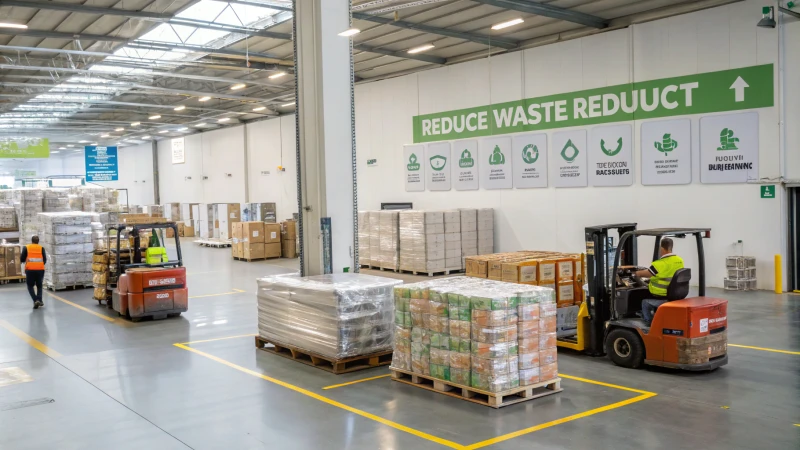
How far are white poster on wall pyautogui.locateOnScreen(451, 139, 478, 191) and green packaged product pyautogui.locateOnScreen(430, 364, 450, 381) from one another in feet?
40.5

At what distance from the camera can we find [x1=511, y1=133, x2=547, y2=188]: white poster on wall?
57.1 ft

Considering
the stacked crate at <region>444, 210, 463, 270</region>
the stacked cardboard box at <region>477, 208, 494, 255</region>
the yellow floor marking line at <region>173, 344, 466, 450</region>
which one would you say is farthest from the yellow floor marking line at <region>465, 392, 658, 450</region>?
the stacked cardboard box at <region>477, 208, 494, 255</region>

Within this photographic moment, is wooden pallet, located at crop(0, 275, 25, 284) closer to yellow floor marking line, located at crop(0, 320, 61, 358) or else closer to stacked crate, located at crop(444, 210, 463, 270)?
yellow floor marking line, located at crop(0, 320, 61, 358)

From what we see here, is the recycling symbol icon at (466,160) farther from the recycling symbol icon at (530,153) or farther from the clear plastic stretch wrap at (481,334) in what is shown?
the clear plastic stretch wrap at (481,334)

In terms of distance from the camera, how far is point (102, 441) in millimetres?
6047

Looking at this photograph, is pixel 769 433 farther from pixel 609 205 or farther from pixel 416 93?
pixel 416 93

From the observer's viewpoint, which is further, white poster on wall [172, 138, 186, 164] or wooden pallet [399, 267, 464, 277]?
white poster on wall [172, 138, 186, 164]

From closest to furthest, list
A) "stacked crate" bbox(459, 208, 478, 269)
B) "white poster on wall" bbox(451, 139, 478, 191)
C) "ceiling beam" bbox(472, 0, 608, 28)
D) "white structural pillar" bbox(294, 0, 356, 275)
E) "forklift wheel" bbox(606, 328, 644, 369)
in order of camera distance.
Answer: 1. "forklift wheel" bbox(606, 328, 644, 369)
2. "white structural pillar" bbox(294, 0, 356, 275)
3. "ceiling beam" bbox(472, 0, 608, 28)
4. "stacked crate" bbox(459, 208, 478, 269)
5. "white poster on wall" bbox(451, 139, 478, 191)

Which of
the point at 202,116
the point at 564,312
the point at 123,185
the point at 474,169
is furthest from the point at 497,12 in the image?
the point at 123,185

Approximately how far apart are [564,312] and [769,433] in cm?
370

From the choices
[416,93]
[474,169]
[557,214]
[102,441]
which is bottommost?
[102,441]

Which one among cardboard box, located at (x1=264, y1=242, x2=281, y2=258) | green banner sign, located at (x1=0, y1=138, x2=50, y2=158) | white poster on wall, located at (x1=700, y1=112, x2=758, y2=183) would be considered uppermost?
green banner sign, located at (x1=0, y1=138, x2=50, y2=158)

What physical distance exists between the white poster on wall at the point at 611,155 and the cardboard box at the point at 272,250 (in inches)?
463

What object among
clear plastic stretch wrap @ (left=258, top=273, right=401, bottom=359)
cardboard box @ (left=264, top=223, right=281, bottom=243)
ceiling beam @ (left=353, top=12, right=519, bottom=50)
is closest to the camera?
clear plastic stretch wrap @ (left=258, top=273, right=401, bottom=359)
